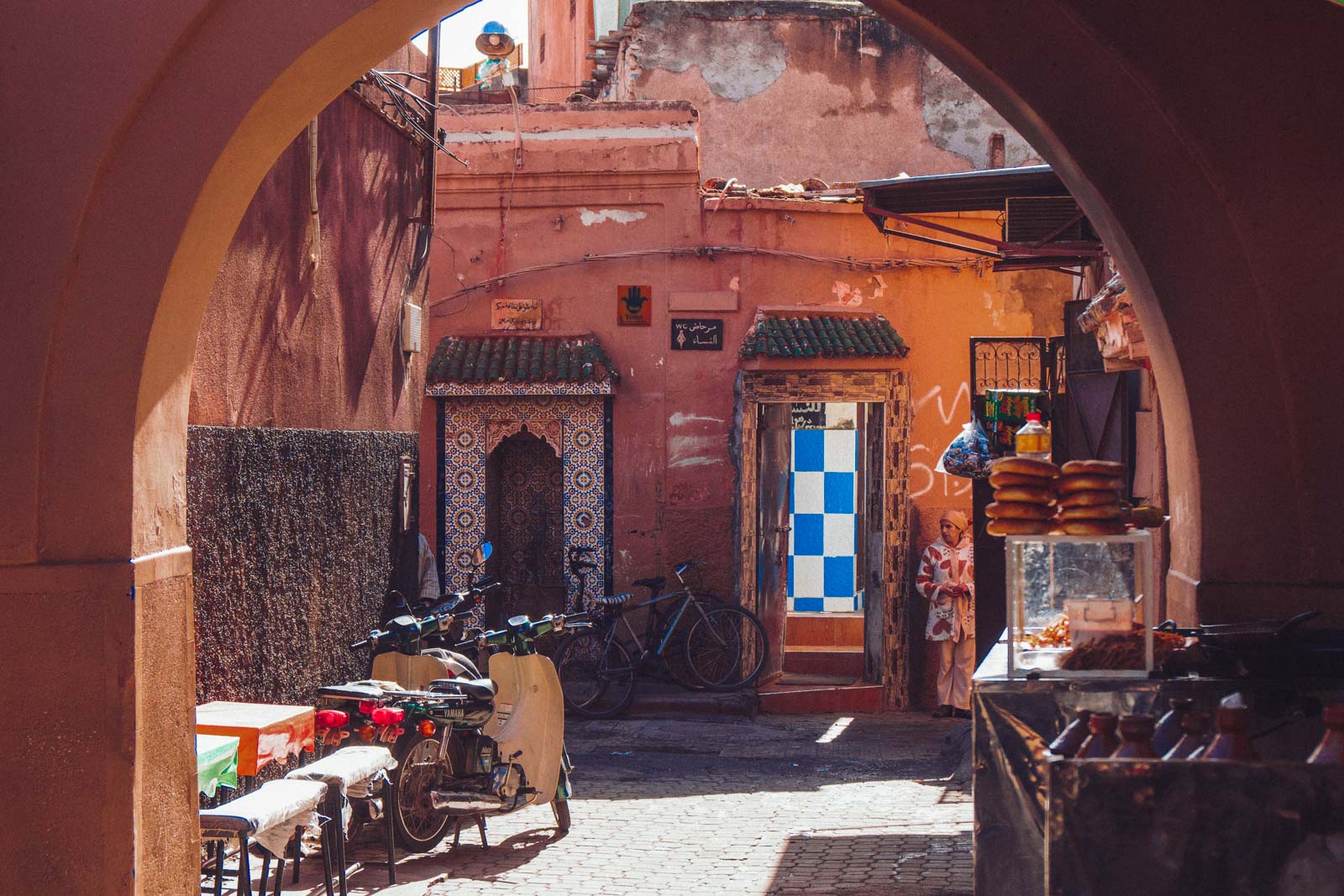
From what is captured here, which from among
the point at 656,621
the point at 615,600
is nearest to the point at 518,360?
the point at 615,600

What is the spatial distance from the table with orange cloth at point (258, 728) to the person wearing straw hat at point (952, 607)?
7.32 m

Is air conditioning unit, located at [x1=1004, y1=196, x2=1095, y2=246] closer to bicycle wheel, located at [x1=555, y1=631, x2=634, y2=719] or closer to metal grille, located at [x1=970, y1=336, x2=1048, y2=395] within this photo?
metal grille, located at [x1=970, y1=336, x2=1048, y2=395]

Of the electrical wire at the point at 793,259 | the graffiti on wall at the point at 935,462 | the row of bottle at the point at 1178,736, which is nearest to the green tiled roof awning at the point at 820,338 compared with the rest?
the electrical wire at the point at 793,259

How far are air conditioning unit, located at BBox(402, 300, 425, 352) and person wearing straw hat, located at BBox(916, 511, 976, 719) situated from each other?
5.26m

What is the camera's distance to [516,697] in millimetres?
7641

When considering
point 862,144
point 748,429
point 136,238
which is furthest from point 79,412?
point 862,144

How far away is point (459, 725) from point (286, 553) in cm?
→ 125

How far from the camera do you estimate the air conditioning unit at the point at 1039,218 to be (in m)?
8.64

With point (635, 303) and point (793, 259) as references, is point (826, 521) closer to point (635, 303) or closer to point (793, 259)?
point (793, 259)

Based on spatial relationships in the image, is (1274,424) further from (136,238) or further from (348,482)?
(348,482)

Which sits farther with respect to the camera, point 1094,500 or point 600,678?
point 600,678

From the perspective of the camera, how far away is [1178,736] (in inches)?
147

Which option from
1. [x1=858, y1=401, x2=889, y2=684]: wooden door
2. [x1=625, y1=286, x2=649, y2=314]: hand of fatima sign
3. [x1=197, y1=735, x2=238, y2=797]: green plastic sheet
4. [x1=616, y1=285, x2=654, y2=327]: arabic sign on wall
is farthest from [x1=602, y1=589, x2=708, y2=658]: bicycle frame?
[x1=197, y1=735, x2=238, y2=797]: green plastic sheet

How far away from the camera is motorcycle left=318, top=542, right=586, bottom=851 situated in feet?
22.4
